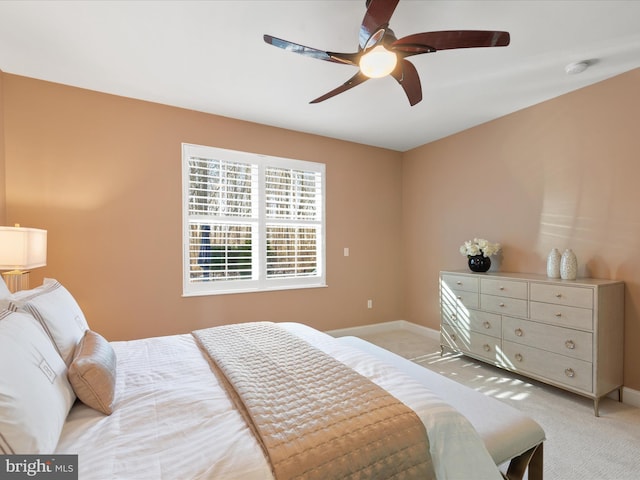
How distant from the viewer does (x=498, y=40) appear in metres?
1.57

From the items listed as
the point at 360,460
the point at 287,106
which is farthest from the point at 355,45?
the point at 360,460

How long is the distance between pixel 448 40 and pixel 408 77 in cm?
40

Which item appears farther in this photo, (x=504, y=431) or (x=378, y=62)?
(x=378, y=62)

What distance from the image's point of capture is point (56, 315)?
148 cm

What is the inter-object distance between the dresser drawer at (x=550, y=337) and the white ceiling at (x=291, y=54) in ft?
6.92

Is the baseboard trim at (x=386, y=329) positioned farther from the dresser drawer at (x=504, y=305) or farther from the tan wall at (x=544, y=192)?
the dresser drawer at (x=504, y=305)

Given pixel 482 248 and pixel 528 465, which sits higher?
pixel 482 248

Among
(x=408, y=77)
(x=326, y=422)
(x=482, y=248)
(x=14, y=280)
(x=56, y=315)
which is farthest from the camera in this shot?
(x=482, y=248)

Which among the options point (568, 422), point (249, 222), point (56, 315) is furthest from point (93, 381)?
point (568, 422)

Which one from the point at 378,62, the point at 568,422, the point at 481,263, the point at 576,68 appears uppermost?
the point at 576,68

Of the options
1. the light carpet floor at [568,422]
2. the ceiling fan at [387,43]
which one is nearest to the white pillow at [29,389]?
the ceiling fan at [387,43]

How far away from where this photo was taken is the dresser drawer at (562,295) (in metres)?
2.42

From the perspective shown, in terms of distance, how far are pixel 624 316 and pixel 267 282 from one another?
133 inches

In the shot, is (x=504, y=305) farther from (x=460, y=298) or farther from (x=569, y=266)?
(x=569, y=266)
